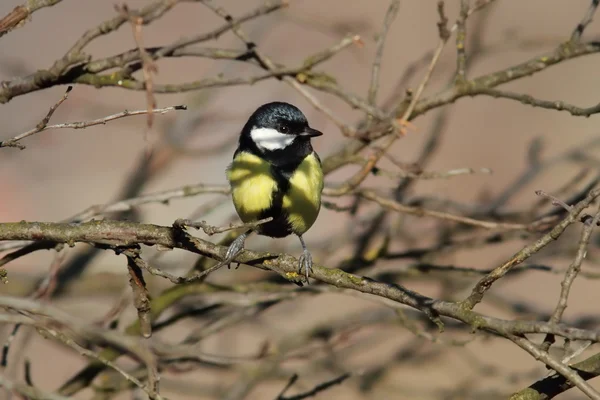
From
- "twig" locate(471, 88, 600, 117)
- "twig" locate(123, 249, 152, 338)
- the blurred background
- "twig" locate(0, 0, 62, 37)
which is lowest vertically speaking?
"twig" locate(123, 249, 152, 338)

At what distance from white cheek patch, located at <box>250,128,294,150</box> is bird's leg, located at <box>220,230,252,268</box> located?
1.50ft

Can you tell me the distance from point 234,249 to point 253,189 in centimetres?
57

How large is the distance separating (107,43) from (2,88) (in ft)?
14.8

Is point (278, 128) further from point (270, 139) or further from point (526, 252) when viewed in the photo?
point (526, 252)

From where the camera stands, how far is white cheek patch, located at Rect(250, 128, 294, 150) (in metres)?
3.62

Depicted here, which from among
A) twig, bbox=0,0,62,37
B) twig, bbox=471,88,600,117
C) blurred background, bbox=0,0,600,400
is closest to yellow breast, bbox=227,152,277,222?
blurred background, bbox=0,0,600,400

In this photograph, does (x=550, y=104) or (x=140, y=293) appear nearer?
(x=140, y=293)

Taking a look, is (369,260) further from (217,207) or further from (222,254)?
(222,254)

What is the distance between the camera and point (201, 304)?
407 centimetres

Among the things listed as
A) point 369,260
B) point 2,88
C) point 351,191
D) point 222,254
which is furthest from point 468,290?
point 2,88

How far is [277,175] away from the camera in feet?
11.2

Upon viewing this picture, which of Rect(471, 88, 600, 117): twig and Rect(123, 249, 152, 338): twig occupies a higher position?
Rect(471, 88, 600, 117): twig

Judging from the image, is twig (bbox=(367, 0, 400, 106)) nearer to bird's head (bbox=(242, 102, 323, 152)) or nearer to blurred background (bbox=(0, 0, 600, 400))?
bird's head (bbox=(242, 102, 323, 152))

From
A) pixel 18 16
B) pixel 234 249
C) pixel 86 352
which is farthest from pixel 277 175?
pixel 86 352
